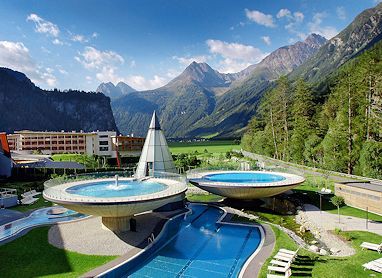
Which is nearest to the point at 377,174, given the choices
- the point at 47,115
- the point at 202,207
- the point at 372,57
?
the point at 372,57

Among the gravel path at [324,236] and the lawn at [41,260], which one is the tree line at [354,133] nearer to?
the gravel path at [324,236]

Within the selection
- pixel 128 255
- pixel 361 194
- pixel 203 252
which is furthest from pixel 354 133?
pixel 128 255

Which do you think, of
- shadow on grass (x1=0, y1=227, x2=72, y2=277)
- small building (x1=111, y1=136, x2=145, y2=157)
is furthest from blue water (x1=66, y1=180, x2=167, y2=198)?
small building (x1=111, y1=136, x2=145, y2=157)

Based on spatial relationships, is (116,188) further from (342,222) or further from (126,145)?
(126,145)

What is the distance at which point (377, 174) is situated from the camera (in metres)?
29.2

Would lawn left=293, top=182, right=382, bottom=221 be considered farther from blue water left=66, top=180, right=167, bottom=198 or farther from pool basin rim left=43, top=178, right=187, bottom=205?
blue water left=66, top=180, right=167, bottom=198

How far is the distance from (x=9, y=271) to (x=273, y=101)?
48.3 m

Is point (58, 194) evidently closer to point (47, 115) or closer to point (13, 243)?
point (13, 243)

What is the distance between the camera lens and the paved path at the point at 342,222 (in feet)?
56.7

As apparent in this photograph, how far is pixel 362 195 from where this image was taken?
70.7ft

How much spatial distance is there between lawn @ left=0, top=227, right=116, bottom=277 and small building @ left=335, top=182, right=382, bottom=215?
56.9 ft

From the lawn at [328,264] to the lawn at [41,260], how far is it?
7.45 metres

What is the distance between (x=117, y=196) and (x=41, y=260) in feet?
14.9

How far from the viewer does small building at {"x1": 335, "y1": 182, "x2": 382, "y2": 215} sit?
20344 millimetres
